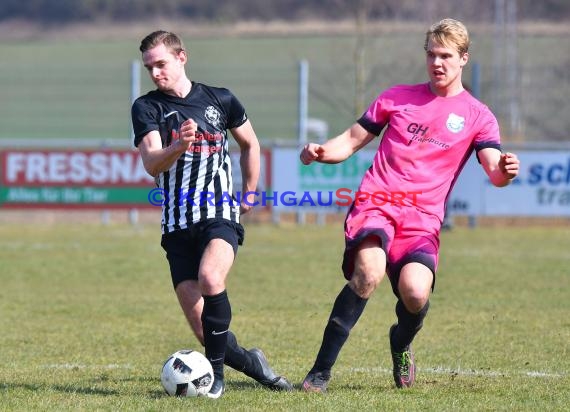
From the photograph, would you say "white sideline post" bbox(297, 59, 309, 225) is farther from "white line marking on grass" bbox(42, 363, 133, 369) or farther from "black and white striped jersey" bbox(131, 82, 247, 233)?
"black and white striped jersey" bbox(131, 82, 247, 233)

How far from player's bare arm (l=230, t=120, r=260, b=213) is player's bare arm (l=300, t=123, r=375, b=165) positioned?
465 mm

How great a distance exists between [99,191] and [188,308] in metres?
11.8

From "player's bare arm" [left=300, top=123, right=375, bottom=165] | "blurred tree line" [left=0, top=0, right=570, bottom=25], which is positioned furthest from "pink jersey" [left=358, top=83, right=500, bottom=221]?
"blurred tree line" [left=0, top=0, right=570, bottom=25]

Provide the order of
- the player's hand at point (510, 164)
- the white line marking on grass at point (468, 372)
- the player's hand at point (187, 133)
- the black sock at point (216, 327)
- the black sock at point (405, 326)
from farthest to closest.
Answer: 1. the white line marking on grass at point (468, 372)
2. the black sock at point (405, 326)
3. the black sock at point (216, 327)
4. the player's hand at point (510, 164)
5. the player's hand at point (187, 133)

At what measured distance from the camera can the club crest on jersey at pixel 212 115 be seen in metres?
6.12

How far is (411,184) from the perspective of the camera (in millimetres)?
5969

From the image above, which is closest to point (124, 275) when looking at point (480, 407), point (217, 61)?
point (480, 407)

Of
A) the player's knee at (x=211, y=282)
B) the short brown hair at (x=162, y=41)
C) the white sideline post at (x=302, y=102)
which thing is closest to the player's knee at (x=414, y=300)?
the player's knee at (x=211, y=282)

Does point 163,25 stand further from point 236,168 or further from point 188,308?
point 188,308

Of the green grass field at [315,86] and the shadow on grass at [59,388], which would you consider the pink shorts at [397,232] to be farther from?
the green grass field at [315,86]

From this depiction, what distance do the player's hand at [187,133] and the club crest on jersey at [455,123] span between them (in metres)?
1.36

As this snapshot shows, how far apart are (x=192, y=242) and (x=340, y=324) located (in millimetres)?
878

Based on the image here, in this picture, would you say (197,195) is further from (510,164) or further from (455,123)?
(510,164)

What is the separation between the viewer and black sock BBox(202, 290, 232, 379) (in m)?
5.86
